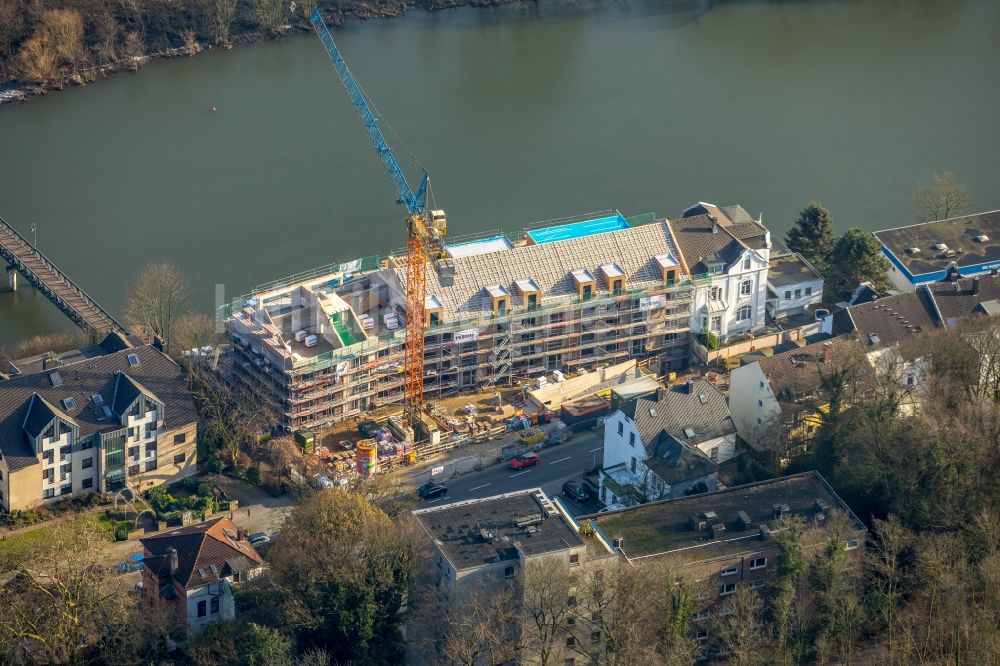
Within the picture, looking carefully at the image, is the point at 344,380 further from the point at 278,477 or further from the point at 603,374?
the point at 603,374

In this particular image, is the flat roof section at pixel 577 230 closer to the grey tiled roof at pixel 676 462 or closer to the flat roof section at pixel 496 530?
the grey tiled roof at pixel 676 462

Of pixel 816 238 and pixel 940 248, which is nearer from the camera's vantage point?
pixel 940 248

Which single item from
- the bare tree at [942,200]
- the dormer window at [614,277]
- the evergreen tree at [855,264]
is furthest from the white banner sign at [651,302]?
the bare tree at [942,200]

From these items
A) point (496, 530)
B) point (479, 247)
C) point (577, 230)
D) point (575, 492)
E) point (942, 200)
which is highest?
point (577, 230)

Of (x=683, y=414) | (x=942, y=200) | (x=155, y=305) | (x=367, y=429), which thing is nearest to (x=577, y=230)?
(x=367, y=429)

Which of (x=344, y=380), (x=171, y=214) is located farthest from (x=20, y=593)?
(x=171, y=214)

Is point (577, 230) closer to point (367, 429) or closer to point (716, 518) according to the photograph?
point (367, 429)
